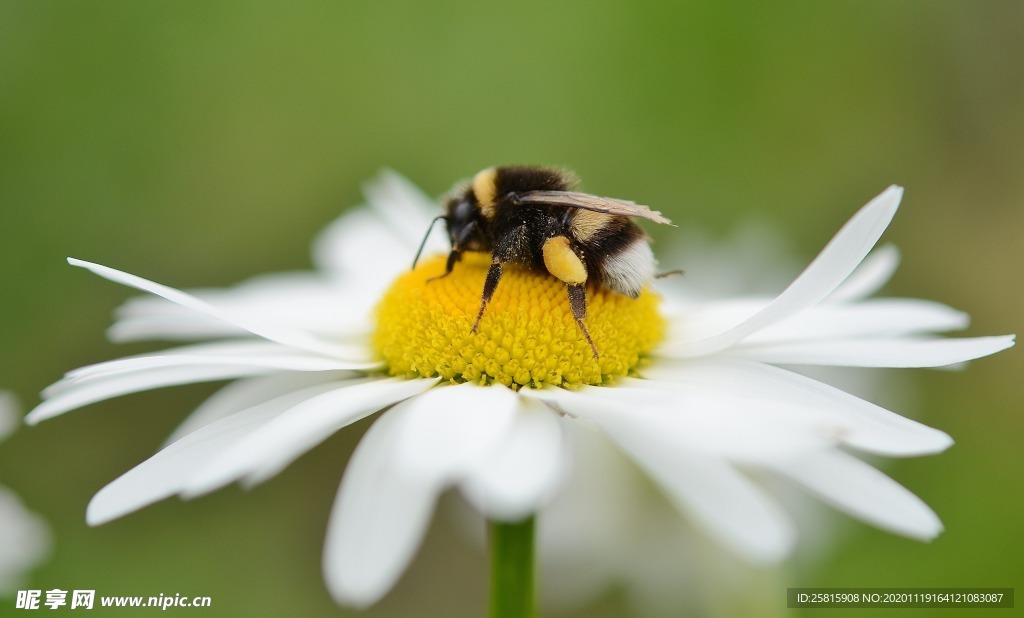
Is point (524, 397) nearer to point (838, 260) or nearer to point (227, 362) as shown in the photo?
point (227, 362)

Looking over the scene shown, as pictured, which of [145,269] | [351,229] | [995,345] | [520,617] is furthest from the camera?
[145,269]

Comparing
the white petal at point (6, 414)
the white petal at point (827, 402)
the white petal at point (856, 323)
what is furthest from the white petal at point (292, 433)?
the white petal at point (6, 414)

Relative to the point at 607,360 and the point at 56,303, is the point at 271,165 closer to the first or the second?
the point at 56,303

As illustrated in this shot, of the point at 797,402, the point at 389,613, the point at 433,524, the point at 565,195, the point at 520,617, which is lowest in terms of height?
the point at 389,613

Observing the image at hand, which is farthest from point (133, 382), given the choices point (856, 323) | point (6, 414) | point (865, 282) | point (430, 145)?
point (430, 145)

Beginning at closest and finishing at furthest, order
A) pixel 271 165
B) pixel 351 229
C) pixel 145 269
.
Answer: pixel 351 229 → pixel 145 269 → pixel 271 165

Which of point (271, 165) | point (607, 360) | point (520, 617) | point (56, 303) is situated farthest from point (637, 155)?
point (520, 617)
